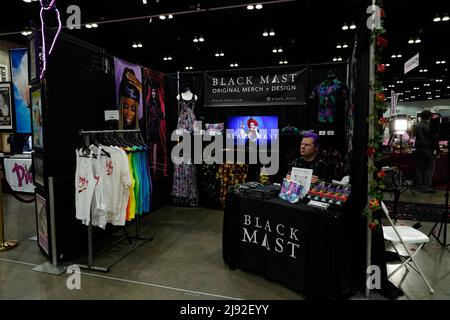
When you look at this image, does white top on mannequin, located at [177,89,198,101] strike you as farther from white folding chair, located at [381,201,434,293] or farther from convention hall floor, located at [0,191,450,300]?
white folding chair, located at [381,201,434,293]

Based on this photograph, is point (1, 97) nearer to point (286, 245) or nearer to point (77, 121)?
point (77, 121)

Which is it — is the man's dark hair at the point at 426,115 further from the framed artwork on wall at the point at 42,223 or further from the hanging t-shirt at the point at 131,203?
the framed artwork on wall at the point at 42,223

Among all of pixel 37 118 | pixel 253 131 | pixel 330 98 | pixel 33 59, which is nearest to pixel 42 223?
pixel 37 118

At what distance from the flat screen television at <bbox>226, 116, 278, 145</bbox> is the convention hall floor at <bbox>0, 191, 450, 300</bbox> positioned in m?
1.83

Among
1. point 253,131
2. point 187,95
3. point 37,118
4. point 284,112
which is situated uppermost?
point 187,95

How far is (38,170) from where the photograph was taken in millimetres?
3596

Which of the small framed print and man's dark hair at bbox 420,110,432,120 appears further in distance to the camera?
man's dark hair at bbox 420,110,432,120

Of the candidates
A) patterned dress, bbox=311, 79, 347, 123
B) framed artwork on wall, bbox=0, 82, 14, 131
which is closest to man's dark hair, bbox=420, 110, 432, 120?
patterned dress, bbox=311, 79, 347, 123

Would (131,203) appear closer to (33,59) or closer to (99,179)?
(99,179)

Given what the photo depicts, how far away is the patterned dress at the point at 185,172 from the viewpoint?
5648 mm

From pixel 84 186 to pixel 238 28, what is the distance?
701cm

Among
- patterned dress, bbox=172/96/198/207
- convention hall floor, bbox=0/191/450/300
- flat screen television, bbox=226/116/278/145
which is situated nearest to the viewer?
convention hall floor, bbox=0/191/450/300

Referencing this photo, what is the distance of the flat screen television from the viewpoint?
17.9 feet

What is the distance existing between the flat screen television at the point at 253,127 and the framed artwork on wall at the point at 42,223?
307cm
